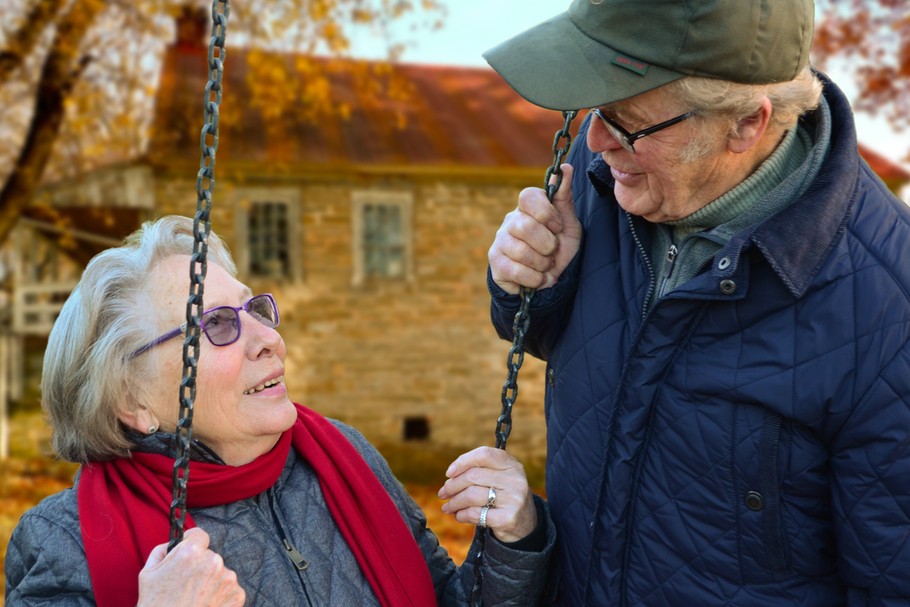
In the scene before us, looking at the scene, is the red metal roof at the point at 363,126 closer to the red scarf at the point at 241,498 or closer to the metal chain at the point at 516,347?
the red scarf at the point at 241,498

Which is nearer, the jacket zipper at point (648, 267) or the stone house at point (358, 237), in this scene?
the jacket zipper at point (648, 267)

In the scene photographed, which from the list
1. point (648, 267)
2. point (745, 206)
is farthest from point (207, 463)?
point (745, 206)

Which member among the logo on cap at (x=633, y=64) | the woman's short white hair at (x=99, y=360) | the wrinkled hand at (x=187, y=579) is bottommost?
the wrinkled hand at (x=187, y=579)

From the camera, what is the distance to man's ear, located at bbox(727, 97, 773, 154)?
1749mm

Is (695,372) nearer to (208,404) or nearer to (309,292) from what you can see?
(208,404)

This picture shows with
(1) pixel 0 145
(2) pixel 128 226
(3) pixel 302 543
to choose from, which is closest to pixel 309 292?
(2) pixel 128 226

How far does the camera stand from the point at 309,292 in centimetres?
1295

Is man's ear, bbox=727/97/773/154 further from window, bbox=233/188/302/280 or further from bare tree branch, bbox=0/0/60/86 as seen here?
window, bbox=233/188/302/280

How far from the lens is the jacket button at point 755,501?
1.72 meters

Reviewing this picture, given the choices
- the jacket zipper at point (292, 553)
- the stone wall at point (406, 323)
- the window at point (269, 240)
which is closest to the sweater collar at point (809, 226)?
the jacket zipper at point (292, 553)

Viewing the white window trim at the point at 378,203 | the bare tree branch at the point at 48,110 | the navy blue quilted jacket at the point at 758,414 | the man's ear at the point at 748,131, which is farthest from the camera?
the white window trim at the point at 378,203

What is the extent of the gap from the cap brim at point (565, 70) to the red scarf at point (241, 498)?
43.5 inches

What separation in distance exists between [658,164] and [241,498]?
4.07 ft

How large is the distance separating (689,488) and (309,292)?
11.5m
